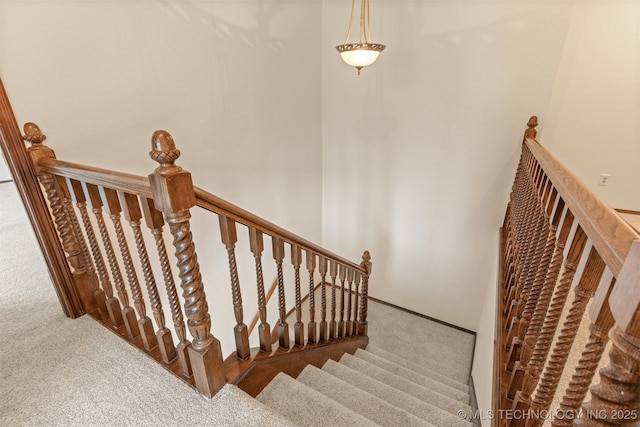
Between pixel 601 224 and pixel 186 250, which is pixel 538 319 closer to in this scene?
pixel 601 224

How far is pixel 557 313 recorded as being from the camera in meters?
0.87

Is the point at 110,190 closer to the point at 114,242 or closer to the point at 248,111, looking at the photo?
the point at 114,242

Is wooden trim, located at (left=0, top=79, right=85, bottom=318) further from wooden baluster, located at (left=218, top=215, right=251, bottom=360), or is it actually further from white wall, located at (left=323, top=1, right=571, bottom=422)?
white wall, located at (left=323, top=1, right=571, bottom=422)

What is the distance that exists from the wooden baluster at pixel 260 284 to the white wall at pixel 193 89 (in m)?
1.16

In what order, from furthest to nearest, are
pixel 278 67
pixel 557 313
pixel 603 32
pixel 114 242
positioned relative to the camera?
pixel 278 67 → pixel 603 32 → pixel 114 242 → pixel 557 313

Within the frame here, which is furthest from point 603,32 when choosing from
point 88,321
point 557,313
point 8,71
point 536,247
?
point 88,321

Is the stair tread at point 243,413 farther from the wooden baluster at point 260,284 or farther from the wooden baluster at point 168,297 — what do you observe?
the wooden baluster at point 260,284

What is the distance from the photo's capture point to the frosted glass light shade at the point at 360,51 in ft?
7.19

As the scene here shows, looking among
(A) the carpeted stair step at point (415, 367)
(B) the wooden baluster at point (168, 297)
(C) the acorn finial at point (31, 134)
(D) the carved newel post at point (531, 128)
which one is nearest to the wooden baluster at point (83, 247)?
(C) the acorn finial at point (31, 134)

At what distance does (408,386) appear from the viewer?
7.97 ft

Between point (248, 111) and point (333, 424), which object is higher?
point (248, 111)

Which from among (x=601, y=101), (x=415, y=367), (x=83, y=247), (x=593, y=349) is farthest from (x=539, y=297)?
(x=601, y=101)

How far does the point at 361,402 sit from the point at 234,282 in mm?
1109

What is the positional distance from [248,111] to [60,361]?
2.20m
